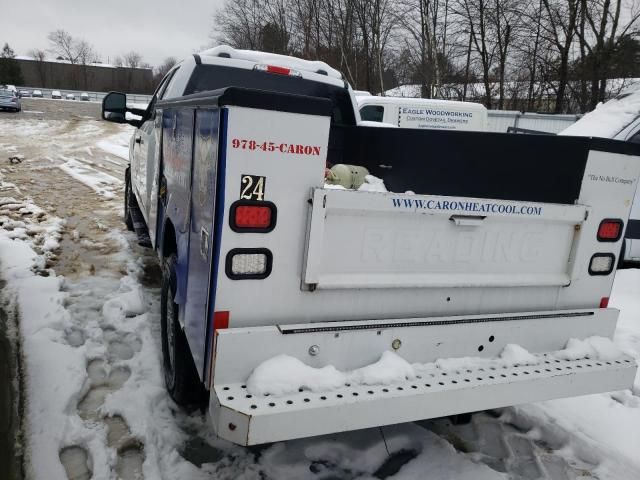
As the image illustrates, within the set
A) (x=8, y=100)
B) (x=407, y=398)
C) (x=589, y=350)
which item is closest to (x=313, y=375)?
(x=407, y=398)

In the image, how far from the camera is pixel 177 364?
3031mm

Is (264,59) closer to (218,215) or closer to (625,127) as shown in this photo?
(218,215)

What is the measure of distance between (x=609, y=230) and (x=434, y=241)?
44.4 inches

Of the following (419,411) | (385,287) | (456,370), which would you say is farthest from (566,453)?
(385,287)

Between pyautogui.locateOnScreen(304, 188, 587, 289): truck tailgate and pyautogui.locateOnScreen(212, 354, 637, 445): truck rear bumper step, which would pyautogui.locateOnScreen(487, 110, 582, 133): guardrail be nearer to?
pyautogui.locateOnScreen(304, 188, 587, 289): truck tailgate

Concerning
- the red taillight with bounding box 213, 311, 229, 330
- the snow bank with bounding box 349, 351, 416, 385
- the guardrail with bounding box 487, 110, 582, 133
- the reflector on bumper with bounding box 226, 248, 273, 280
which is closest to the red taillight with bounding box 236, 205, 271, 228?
the reflector on bumper with bounding box 226, 248, 273, 280

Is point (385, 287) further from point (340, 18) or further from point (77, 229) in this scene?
point (340, 18)

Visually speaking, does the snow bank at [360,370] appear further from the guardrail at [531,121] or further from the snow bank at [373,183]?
the guardrail at [531,121]

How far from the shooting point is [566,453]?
3105mm

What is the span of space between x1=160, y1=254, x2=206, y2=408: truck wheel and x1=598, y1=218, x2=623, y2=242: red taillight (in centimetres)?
240

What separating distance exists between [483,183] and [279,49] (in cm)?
3874

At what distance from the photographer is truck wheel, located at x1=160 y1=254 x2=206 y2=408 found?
3016mm

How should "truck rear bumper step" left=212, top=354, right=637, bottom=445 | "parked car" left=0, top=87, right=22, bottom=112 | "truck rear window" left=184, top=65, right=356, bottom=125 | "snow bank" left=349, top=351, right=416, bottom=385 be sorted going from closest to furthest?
1. "truck rear bumper step" left=212, top=354, right=637, bottom=445
2. "snow bank" left=349, top=351, right=416, bottom=385
3. "truck rear window" left=184, top=65, right=356, bottom=125
4. "parked car" left=0, top=87, right=22, bottom=112

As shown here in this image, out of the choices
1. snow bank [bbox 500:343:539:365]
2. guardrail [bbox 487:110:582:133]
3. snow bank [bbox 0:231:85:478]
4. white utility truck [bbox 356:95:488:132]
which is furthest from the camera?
guardrail [bbox 487:110:582:133]
